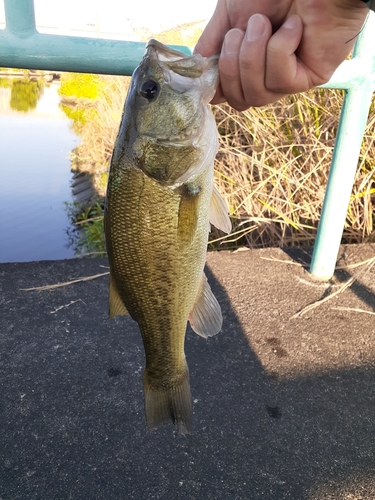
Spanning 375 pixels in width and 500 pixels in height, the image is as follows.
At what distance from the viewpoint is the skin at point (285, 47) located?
1.23 metres

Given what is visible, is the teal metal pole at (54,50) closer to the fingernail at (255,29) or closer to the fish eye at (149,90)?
the fish eye at (149,90)

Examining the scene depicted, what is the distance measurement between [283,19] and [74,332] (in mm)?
2014

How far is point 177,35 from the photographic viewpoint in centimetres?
531

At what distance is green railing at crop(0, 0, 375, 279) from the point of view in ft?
6.10

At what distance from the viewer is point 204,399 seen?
7.20 ft

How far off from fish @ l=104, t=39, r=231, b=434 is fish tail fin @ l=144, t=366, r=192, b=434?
183 mm

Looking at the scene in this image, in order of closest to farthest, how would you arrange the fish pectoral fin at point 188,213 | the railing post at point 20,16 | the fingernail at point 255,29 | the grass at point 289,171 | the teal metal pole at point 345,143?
the fingernail at point 255,29 → the fish pectoral fin at point 188,213 → the railing post at point 20,16 → the teal metal pole at point 345,143 → the grass at point 289,171

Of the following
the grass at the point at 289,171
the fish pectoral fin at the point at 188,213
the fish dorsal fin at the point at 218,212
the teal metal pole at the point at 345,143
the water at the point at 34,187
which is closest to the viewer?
the fish pectoral fin at the point at 188,213

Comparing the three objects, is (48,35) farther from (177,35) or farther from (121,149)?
(177,35)

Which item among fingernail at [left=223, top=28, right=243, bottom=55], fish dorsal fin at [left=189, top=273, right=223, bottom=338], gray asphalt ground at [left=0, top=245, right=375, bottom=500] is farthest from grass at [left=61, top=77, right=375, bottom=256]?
fingernail at [left=223, top=28, right=243, bottom=55]

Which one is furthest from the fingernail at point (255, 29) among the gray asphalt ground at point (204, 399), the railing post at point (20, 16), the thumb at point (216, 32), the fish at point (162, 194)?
the gray asphalt ground at point (204, 399)

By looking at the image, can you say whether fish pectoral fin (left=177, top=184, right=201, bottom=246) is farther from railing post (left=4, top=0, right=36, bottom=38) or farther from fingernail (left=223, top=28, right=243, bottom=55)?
railing post (left=4, top=0, right=36, bottom=38)

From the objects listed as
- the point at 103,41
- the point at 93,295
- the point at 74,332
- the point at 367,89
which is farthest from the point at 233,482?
the point at 367,89

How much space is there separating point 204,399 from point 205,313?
90 centimetres
